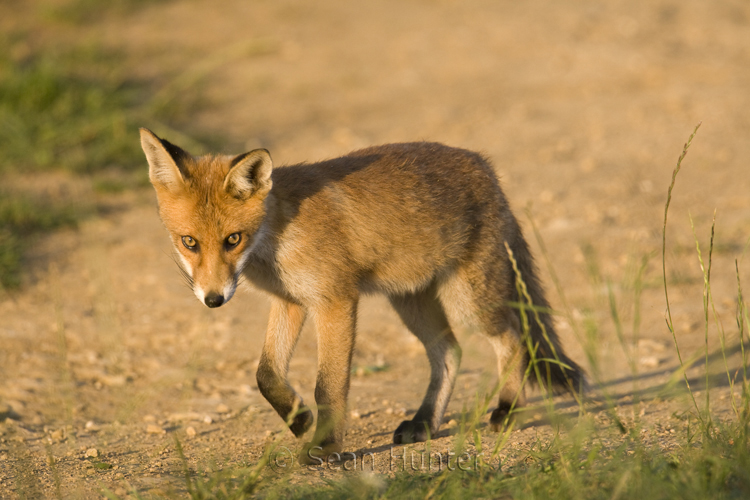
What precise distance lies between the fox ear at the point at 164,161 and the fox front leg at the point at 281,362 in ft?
3.18

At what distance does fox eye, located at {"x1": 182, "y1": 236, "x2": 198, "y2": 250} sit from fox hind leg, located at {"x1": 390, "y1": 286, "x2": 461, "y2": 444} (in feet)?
5.17

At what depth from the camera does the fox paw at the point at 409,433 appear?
4.54 m

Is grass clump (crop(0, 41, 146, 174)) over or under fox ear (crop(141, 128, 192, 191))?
over

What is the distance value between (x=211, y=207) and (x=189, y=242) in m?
0.22

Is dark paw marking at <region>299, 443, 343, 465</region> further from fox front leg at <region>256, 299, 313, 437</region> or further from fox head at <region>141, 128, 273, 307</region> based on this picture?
fox head at <region>141, 128, 273, 307</region>

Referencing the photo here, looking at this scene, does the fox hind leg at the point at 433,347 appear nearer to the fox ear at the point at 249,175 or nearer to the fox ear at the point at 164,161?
the fox ear at the point at 249,175

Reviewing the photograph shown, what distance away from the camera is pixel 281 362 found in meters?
4.50

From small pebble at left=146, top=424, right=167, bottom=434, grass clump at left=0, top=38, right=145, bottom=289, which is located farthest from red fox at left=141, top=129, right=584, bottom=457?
grass clump at left=0, top=38, right=145, bottom=289

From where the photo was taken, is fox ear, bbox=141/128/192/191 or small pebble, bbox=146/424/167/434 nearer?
fox ear, bbox=141/128/192/191

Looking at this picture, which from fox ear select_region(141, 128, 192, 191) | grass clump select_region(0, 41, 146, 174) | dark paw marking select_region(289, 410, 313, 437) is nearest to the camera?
fox ear select_region(141, 128, 192, 191)

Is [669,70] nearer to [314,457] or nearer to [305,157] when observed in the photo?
[305,157]

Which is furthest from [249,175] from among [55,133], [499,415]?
[55,133]

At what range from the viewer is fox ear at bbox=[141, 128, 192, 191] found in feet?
13.1

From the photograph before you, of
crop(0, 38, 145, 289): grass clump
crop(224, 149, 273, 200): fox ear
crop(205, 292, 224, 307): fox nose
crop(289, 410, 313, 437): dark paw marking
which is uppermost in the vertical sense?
→ crop(0, 38, 145, 289): grass clump
